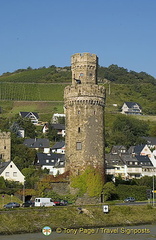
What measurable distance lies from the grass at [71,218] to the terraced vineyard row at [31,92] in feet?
352

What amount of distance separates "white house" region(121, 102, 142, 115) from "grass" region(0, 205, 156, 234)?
340 ft

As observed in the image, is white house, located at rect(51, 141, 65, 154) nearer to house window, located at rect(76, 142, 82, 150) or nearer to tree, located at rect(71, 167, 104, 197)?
house window, located at rect(76, 142, 82, 150)

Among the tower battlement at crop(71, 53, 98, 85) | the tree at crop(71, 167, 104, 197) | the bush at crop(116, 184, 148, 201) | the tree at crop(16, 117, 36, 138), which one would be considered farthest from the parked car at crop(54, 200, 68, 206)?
the tree at crop(16, 117, 36, 138)

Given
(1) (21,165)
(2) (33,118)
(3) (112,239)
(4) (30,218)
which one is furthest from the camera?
(2) (33,118)

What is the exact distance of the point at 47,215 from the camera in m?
40.8

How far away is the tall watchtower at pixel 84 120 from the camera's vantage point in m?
50.8

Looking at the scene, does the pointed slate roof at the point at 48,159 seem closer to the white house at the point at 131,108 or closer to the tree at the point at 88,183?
the tree at the point at 88,183

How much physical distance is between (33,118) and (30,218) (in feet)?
305

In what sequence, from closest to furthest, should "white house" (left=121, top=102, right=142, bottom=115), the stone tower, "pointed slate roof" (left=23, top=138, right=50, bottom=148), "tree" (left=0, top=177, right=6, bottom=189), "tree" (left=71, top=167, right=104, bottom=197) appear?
"tree" (left=71, top=167, right=104, bottom=197), "tree" (left=0, top=177, right=6, bottom=189), the stone tower, "pointed slate roof" (left=23, top=138, right=50, bottom=148), "white house" (left=121, top=102, right=142, bottom=115)

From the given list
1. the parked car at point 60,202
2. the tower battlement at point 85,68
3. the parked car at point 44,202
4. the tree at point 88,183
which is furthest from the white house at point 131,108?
the parked car at point 44,202

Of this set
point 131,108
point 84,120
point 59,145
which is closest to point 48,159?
point 59,145

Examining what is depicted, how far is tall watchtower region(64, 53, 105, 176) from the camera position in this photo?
5078cm

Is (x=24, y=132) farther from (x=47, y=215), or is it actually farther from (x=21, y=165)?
(x=47, y=215)

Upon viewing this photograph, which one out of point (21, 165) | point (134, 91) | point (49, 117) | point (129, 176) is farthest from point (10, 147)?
point (134, 91)
